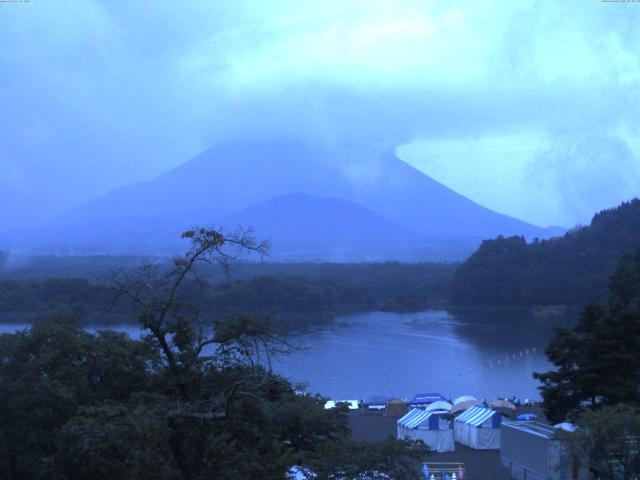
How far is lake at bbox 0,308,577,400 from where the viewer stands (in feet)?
43.4

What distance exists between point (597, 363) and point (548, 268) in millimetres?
23183

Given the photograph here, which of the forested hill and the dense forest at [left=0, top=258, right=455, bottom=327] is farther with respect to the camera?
the forested hill

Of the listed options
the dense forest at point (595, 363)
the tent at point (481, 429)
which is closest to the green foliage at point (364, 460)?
the dense forest at point (595, 363)

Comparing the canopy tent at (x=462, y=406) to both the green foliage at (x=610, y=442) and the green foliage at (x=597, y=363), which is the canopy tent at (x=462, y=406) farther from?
the green foliage at (x=610, y=442)

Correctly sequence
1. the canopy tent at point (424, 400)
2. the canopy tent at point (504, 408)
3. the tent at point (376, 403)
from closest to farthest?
1. the canopy tent at point (504, 408)
2. the canopy tent at point (424, 400)
3. the tent at point (376, 403)

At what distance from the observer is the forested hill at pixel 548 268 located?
1093 inches

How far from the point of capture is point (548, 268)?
95.9 ft

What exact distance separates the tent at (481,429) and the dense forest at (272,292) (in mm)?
5103

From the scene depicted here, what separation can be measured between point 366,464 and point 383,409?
7681 millimetres

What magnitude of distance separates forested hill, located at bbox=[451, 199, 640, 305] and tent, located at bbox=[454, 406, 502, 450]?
63.4ft

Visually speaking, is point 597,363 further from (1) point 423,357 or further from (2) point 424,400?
(1) point 423,357

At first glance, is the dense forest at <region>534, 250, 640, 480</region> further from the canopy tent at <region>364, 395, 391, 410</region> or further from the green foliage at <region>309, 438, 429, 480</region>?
the canopy tent at <region>364, 395, 391, 410</region>

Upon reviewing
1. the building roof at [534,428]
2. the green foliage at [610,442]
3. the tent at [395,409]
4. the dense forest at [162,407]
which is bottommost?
the tent at [395,409]

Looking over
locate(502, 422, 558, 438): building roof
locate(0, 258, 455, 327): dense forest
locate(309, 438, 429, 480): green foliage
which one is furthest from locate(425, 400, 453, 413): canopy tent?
locate(309, 438, 429, 480): green foliage
